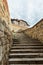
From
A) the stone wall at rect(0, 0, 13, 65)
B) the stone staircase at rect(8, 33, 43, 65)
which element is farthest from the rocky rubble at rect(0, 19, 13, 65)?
the stone staircase at rect(8, 33, 43, 65)

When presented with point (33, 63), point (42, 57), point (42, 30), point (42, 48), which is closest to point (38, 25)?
point (42, 30)

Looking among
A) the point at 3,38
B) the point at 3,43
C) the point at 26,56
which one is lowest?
the point at 26,56

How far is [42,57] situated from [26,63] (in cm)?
55

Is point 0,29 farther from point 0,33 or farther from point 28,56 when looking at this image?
point 28,56

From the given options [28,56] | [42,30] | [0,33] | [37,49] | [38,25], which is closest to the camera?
[0,33]

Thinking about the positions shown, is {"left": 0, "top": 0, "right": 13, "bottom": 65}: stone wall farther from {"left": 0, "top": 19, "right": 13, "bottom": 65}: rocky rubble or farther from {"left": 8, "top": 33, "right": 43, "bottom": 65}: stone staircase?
{"left": 8, "top": 33, "right": 43, "bottom": 65}: stone staircase

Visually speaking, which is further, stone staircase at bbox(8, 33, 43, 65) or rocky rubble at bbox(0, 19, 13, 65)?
stone staircase at bbox(8, 33, 43, 65)

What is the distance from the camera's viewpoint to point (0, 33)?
2236 millimetres

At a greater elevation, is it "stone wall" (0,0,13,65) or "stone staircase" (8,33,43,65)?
"stone wall" (0,0,13,65)

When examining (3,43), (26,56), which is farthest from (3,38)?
(26,56)

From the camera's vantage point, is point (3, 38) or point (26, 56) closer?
point (3, 38)

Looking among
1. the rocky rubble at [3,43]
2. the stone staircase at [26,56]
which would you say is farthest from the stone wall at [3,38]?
the stone staircase at [26,56]

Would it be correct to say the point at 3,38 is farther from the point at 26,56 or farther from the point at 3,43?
the point at 26,56

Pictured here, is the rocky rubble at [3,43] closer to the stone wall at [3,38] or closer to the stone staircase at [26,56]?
the stone wall at [3,38]
